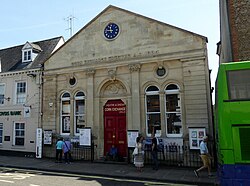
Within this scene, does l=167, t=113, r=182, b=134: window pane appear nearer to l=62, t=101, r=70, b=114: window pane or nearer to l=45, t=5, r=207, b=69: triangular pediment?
l=45, t=5, r=207, b=69: triangular pediment

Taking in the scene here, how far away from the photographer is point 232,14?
37.3ft

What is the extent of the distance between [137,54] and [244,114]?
9364mm

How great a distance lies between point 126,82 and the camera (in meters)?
14.8

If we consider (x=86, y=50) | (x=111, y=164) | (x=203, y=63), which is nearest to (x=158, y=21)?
(x=203, y=63)

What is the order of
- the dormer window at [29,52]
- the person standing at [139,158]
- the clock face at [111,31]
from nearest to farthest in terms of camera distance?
the person standing at [139,158], the clock face at [111,31], the dormer window at [29,52]

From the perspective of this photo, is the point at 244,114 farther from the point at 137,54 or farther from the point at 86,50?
the point at 86,50

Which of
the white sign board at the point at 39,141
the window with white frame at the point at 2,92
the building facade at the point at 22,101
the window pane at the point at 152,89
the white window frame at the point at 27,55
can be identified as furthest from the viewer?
the white window frame at the point at 27,55

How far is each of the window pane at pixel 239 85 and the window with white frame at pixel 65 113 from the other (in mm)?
12376

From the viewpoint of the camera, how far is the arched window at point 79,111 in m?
16.0

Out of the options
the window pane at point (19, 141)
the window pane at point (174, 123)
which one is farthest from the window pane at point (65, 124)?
the window pane at point (174, 123)


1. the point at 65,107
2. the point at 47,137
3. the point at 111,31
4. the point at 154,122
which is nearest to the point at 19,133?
the point at 47,137

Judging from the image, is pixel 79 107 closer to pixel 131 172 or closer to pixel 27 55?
pixel 131 172

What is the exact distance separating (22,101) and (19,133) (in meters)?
2.47

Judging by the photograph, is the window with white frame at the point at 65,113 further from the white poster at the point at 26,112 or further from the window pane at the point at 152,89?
the window pane at the point at 152,89
